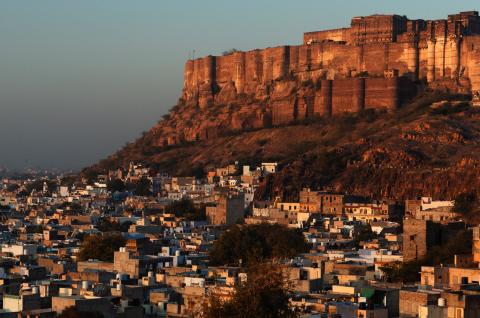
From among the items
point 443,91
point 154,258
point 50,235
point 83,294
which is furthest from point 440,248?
point 443,91

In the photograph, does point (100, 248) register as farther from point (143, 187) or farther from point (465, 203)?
point (143, 187)

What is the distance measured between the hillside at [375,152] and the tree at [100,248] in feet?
90.7

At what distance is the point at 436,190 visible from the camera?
77562mm

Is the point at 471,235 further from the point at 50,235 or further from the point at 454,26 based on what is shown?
the point at 454,26

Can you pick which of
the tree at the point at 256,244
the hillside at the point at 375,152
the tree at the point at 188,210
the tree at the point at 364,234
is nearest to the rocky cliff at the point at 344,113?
the hillside at the point at 375,152

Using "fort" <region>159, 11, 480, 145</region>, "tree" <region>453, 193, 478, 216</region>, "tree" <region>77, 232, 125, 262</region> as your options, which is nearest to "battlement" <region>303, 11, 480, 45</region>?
"fort" <region>159, 11, 480, 145</region>

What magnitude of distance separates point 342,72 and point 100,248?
58425 mm

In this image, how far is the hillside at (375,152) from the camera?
3177 inches

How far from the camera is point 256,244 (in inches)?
2072

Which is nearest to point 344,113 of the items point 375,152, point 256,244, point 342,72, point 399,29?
point 342,72

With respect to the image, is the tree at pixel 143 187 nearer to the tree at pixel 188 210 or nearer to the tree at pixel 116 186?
the tree at pixel 116 186

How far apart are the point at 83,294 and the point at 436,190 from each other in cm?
4535

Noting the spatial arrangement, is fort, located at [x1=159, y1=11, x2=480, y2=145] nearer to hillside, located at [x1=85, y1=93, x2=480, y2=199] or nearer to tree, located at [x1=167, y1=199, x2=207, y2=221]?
hillside, located at [x1=85, y1=93, x2=480, y2=199]

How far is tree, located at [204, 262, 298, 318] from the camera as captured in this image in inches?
1162
